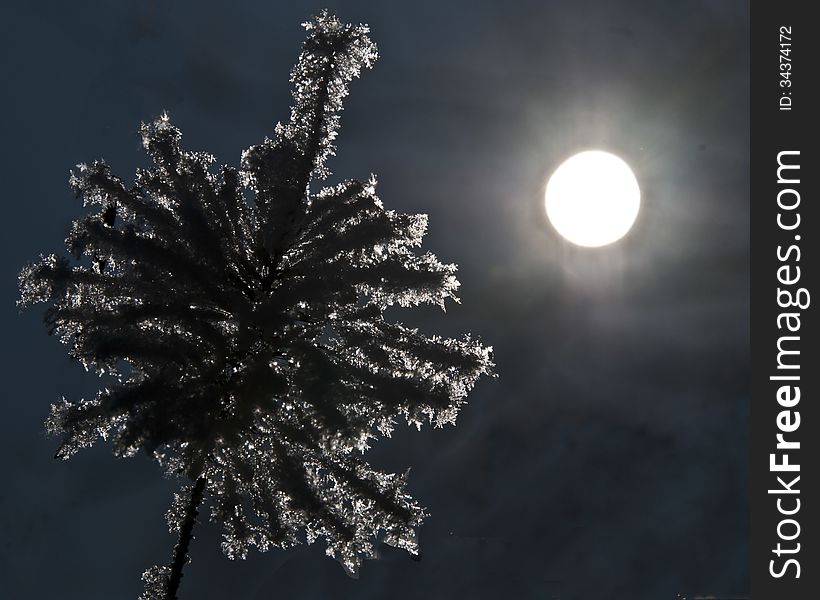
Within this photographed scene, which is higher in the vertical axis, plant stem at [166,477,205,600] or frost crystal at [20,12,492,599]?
frost crystal at [20,12,492,599]

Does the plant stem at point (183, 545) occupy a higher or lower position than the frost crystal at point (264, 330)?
lower

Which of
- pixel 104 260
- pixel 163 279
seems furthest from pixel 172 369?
pixel 104 260

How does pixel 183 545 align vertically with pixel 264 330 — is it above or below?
below

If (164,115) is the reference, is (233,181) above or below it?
below

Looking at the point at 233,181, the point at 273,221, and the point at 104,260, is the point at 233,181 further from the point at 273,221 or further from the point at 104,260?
the point at 104,260
